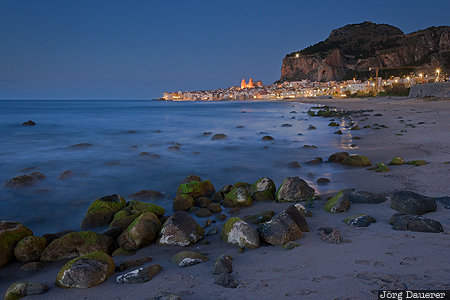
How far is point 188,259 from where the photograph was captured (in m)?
3.21

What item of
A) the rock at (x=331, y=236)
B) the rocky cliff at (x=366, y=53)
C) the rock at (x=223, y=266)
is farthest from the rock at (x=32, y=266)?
the rocky cliff at (x=366, y=53)

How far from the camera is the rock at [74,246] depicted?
11.8ft

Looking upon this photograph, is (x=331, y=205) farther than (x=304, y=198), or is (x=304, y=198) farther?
(x=304, y=198)

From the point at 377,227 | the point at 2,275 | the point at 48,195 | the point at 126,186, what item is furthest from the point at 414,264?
the point at 48,195

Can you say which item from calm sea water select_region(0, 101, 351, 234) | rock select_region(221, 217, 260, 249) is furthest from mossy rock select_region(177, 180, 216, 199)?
rock select_region(221, 217, 260, 249)

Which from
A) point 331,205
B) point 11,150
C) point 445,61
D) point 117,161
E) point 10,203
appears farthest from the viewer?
point 445,61

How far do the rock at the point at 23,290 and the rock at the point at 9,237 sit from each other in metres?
1.03

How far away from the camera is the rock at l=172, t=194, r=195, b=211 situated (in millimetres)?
5406

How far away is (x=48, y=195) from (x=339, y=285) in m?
6.97

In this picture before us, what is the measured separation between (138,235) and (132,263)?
1.87 feet

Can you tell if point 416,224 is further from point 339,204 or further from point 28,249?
point 28,249

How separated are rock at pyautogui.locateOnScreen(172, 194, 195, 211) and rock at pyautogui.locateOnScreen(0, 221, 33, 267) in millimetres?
2407

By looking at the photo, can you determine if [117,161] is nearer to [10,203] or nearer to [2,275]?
[10,203]

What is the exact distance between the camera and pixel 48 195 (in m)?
6.82
